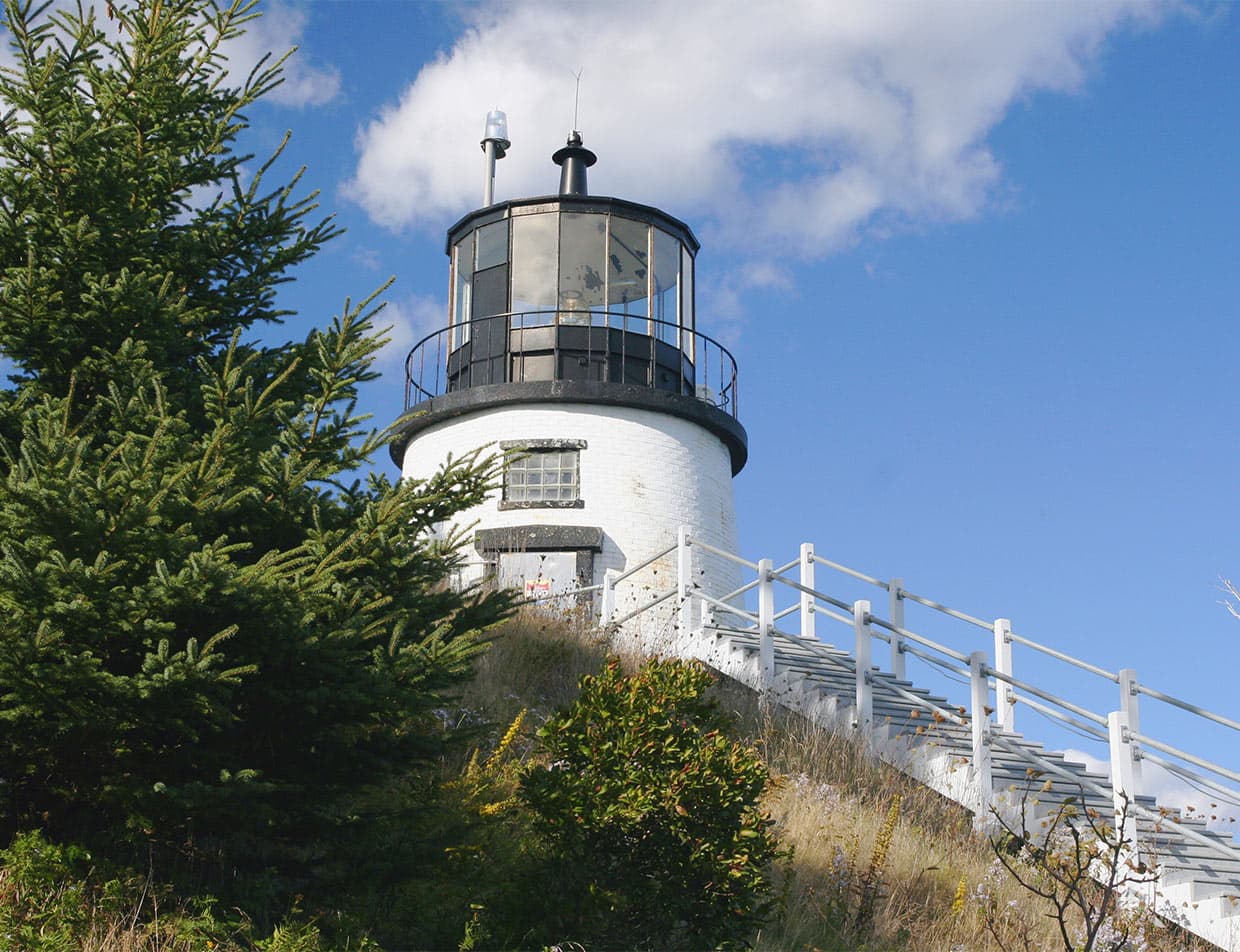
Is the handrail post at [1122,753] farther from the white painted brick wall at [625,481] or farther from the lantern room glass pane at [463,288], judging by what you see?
the lantern room glass pane at [463,288]

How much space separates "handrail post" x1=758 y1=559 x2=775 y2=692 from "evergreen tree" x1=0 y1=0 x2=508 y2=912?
5.82 m

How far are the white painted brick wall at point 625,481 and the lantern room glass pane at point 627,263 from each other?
2.14 metres

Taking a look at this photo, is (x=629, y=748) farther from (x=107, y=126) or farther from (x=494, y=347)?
(x=494, y=347)

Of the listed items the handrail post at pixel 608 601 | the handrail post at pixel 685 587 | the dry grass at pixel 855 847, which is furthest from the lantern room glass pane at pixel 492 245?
the dry grass at pixel 855 847

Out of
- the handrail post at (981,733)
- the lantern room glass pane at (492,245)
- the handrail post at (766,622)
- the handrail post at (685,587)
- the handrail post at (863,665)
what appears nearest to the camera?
the handrail post at (981,733)

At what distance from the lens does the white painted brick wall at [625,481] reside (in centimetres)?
1848

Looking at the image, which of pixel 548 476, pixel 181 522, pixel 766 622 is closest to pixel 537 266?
pixel 548 476

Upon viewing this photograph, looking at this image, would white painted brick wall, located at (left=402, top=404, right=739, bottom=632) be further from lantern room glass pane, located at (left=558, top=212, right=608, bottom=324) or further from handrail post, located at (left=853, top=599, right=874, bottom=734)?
handrail post, located at (left=853, top=599, right=874, bottom=734)

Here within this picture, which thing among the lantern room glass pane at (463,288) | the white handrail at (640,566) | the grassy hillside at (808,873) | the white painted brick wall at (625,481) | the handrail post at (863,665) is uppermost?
the lantern room glass pane at (463,288)

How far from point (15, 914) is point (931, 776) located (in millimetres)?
7194

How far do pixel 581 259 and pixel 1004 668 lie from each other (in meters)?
10.0

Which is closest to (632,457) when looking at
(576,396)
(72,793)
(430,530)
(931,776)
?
(576,396)

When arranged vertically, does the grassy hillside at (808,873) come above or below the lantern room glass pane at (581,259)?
below

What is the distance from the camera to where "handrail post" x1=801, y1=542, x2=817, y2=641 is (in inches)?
597
